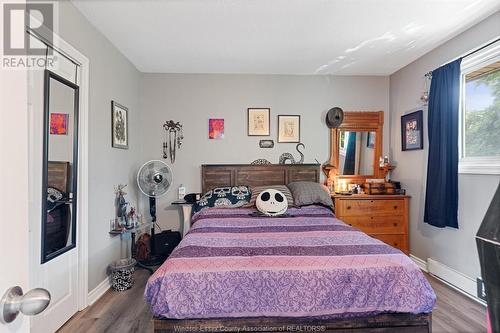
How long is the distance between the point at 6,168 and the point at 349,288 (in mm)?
1746

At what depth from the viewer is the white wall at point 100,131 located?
2456 mm

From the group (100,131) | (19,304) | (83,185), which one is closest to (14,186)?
(19,304)

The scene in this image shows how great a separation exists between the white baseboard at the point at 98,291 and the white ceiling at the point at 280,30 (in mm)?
2501

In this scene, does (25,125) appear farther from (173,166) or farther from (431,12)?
(173,166)

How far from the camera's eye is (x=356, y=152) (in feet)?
13.9

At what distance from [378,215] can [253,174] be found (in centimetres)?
175

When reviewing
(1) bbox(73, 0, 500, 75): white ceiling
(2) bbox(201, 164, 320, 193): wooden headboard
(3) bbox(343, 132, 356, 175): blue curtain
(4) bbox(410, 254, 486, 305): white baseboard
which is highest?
(1) bbox(73, 0, 500, 75): white ceiling

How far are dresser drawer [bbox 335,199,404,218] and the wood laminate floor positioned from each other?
109 centimetres

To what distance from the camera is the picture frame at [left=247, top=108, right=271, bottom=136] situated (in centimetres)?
414

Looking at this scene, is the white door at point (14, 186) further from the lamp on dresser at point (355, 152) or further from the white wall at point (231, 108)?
the lamp on dresser at point (355, 152)

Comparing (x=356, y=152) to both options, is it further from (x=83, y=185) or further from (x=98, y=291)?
(x=98, y=291)

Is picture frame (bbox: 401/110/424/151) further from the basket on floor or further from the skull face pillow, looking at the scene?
the basket on floor

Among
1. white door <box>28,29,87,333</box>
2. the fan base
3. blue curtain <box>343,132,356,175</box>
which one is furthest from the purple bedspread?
blue curtain <box>343,132,356,175</box>

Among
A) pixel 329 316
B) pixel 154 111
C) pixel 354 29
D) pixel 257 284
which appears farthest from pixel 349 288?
pixel 154 111
